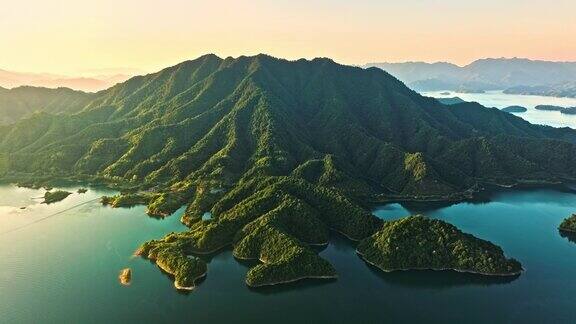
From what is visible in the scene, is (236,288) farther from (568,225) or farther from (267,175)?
(568,225)

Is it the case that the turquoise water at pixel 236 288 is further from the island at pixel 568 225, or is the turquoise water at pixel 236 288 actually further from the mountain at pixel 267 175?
the island at pixel 568 225

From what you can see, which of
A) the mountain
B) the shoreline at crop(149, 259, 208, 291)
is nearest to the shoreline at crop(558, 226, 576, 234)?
the mountain

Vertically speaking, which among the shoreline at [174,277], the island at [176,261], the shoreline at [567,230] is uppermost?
the island at [176,261]

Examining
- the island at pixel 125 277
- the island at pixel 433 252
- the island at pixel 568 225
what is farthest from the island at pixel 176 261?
the island at pixel 568 225

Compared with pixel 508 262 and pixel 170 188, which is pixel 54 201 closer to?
pixel 170 188

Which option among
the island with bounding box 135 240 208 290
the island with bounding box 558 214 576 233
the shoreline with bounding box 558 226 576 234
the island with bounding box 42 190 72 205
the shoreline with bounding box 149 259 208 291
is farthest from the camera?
the island with bounding box 42 190 72 205

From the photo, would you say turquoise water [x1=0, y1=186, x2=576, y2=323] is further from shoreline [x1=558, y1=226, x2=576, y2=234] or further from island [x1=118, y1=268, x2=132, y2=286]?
shoreline [x1=558, y1=226, x2=576, y2=234]

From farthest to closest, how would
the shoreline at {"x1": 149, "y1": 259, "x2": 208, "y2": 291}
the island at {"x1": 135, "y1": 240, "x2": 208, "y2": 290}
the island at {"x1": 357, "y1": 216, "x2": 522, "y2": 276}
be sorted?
the island at {"x1": 357, "y1": 216, "x2": 522, "y2": 276}
the island at {"x1": 135, "y1": 240, "x2": 208, "y2": 290}
the shoreline at {"x1": 149, "y1": 259, "x2": 208, "y2": 291}
